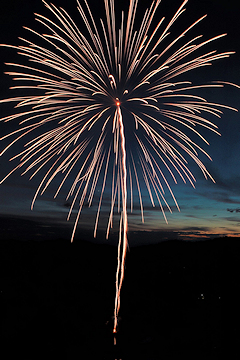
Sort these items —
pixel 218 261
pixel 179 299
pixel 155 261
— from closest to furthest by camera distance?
1. pixel 179 299
2. pixel 218 261
3. pixel 155 261

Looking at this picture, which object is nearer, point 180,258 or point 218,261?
point 218,261

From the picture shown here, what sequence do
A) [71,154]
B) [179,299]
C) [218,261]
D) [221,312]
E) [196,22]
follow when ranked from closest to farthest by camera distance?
[196,22] → [71,154] → [221,312] → [179,299] → [218,261]

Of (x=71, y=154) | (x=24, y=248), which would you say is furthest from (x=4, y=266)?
(x=71, y=154)

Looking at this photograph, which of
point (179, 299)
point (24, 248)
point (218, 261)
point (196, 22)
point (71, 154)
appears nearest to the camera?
point (196, 22)

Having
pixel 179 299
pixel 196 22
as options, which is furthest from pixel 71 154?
pixel 179 299

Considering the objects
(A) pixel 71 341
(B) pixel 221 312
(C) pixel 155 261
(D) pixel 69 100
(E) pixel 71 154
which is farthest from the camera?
(C) pixel 155 261

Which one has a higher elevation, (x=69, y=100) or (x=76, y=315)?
(x=69, y=100)

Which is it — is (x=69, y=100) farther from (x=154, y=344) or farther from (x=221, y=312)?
(x=221, y=312)

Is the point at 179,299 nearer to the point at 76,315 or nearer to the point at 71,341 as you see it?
the point at 76,315

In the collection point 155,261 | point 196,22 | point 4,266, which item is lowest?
point 4,266
